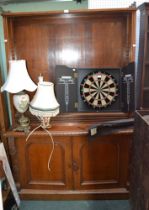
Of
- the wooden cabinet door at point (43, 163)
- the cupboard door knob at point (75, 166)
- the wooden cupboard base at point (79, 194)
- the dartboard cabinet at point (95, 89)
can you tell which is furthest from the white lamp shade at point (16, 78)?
the wooden cupboard base at point (79, 194)

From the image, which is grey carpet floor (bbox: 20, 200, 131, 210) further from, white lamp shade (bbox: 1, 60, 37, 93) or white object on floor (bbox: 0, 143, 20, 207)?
white lamp shade (bbox: 1, 60, 37, 93)

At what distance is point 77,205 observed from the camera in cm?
206

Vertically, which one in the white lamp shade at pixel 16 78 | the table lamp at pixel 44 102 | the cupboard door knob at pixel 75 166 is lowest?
the cupboard door knob at pixel 75 166

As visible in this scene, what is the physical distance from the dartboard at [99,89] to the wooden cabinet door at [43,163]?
Result: 0.44 meters

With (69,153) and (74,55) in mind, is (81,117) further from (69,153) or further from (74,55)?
(74,55)

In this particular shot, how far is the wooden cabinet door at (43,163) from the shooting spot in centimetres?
198

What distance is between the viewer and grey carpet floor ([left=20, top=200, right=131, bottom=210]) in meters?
2.03

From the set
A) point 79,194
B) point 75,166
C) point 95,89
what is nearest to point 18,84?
point 95,89

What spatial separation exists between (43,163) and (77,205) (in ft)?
1.72

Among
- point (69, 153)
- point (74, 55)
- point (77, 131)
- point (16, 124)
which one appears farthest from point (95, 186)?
point (74, 55)

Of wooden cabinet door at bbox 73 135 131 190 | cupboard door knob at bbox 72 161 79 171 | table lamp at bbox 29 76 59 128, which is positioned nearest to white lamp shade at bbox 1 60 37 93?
table lamp at bbox 29 76 59 128

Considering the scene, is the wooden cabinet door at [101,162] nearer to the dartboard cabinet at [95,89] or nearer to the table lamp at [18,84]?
the dartboard cabinet at [95,89]

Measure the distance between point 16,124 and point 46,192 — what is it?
73 centimetres

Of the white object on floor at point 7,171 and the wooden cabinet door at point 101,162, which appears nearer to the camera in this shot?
the white object on floor at point 7,171
